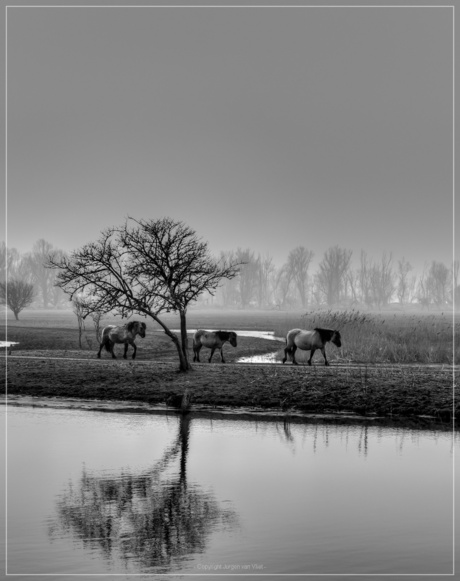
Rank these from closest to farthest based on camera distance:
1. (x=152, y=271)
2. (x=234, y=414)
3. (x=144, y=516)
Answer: (x=144, y=516) → (x=234, y=414) → (x=152, y=271)

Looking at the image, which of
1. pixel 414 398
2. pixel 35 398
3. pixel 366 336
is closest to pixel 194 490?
pixel 414 398

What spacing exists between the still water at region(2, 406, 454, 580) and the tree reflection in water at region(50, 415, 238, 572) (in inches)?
1.4

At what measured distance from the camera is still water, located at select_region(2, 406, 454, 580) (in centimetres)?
1364

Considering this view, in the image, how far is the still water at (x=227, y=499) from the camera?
44.8 feet

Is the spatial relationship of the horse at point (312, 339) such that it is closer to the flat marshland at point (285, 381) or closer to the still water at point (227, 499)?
the flat marshland at point (285, 381)

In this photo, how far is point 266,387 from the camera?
31.2m

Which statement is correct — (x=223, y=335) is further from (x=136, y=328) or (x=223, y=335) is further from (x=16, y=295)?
(x=16, y=295)

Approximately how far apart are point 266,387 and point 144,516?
15637mm

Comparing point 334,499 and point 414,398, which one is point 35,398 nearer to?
point 414,398

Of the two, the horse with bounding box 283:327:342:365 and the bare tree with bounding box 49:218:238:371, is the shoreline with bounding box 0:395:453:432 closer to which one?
the bare tree with bounding box 49:218:238:371

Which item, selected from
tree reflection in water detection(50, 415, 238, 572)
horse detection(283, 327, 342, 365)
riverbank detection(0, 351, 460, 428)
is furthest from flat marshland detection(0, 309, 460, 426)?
tree reflection in water detection(50, 415, 238, 572)

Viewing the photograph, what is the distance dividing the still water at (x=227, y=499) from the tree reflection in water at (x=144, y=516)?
0.03 m

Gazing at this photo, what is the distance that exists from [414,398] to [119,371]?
1241cm

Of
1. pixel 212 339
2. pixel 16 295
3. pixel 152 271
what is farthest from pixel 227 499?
pixel 16 295
